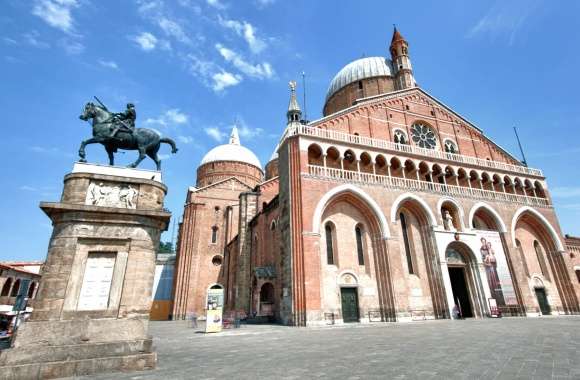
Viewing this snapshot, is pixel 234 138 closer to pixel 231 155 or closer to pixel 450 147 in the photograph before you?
pixel 231 155

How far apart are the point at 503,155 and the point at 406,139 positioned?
33.0 feet

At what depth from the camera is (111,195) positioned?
626 centimetres

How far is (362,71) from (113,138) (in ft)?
96.5

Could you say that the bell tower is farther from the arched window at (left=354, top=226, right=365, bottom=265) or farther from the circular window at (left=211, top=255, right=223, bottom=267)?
the circular window at (left=211, top=255, right=223, bottom=267)

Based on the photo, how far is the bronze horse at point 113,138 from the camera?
22.2 ft

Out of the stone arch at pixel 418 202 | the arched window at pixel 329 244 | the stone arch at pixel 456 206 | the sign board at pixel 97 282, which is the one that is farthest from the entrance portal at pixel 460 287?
the sign board at pixel 97 282

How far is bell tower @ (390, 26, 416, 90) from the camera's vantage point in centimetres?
2791

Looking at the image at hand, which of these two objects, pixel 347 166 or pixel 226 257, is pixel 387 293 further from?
pixel 226 257

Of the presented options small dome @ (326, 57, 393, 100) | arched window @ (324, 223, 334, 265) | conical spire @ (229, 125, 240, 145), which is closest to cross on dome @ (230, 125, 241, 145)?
conical spire @ (229, 125, 240, 145)

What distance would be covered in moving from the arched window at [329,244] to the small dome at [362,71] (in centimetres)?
1988

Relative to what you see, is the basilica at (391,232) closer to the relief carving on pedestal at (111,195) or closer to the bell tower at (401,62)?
the bell tower at (401,62)

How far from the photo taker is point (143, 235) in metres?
6.22

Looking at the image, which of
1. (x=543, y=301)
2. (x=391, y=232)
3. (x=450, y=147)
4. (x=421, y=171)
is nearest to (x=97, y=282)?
(x=391, y=232)

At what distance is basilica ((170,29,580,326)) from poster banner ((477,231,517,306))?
0.23 ft
